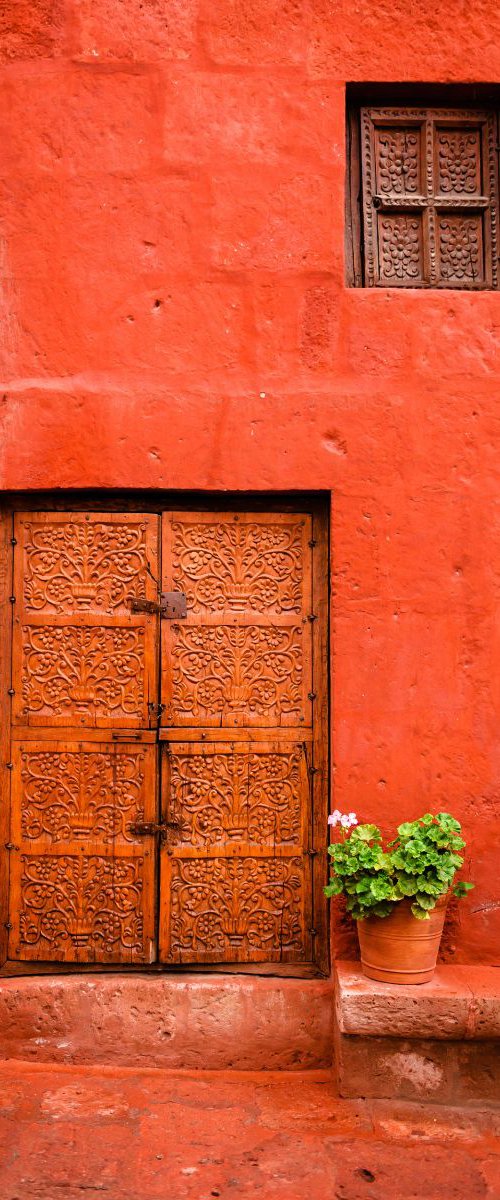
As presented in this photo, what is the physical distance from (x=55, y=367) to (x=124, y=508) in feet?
1.84

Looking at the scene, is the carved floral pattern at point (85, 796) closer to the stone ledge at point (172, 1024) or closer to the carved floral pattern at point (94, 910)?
the carved floral pattern at point (94, 910)

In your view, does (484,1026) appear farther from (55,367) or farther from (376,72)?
(376,72)

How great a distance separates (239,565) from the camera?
146 inches

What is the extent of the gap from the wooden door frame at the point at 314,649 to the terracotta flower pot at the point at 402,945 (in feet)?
1.15

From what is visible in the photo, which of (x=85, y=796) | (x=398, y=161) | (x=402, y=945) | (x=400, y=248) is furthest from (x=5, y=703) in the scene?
(x=398, y=161)

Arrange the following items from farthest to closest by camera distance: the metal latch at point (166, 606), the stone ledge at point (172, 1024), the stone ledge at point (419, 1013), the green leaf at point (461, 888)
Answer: the metal latch at point (166, 606), the stone ledge at point (172, 1024), the green leaf at point (461, 888), the stone ledge at point (419, 1013)

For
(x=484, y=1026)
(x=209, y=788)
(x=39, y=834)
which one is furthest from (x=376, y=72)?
(x=484, y=1026)

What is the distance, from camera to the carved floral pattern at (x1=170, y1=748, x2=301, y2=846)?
3.68m

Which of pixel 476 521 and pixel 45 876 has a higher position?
pixel 476 521

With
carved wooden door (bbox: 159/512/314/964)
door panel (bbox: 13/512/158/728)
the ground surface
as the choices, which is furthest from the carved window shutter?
the ground surface

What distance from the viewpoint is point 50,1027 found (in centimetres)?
361

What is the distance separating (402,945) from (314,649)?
1066 millimetres

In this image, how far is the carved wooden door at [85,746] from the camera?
3.68m

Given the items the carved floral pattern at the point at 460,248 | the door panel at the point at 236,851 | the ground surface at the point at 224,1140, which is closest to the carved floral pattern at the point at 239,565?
the door panel at the point at 236,851
